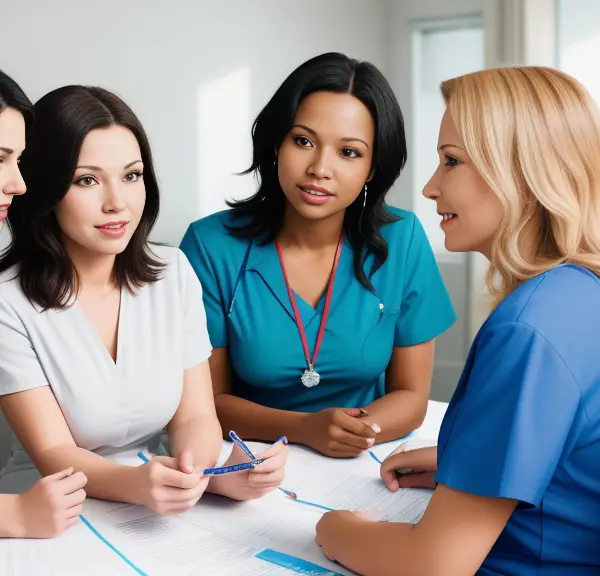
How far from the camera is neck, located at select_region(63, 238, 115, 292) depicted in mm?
1553

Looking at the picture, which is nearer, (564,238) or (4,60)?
(564,238)

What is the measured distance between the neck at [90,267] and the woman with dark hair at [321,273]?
329mm

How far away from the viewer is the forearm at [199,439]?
150 centimetres

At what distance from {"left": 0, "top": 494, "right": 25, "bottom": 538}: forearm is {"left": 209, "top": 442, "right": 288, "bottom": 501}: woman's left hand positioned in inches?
12.4

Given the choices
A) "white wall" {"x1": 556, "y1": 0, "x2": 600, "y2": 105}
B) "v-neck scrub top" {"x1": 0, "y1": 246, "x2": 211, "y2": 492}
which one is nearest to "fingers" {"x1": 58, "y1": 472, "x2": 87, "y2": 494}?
"v-neck scrub top" {"x1": 0, "y1": 246, "x2": 211, "y2": 492}

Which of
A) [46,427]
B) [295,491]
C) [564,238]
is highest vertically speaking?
[564,238]

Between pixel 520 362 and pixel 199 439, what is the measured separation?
2.49 feet

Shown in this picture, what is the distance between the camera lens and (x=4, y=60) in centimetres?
202

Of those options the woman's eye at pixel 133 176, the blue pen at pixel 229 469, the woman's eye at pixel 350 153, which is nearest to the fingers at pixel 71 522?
the blue pen at pixel 229 469

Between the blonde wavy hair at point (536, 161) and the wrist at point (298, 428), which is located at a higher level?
the blonde wavy hair at point (536, 161)

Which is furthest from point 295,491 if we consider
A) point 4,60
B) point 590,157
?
point 4,60

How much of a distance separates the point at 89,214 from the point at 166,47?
121cm

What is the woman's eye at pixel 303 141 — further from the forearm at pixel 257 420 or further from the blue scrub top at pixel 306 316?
the forearm at pixel 257 420

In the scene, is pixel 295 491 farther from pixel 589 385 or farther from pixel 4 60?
pixel 4 60
